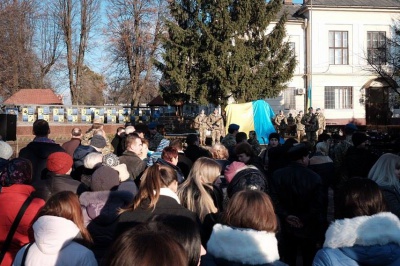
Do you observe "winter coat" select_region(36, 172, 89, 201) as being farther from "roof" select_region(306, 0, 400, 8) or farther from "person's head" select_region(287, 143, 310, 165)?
"roof" select_region(306, 0, 400, 8)

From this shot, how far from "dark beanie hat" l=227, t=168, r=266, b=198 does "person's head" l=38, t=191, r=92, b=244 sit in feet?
6.99

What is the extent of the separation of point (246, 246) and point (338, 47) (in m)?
36.5

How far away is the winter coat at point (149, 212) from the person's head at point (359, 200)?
1217 millimetres

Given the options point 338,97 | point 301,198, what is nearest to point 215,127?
point 338,97

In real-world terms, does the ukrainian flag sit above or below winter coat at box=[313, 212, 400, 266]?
above

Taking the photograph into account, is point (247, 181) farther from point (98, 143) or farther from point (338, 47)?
point (338, 47)

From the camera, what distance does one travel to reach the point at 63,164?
5.24 metres

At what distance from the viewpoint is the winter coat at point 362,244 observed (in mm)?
3109

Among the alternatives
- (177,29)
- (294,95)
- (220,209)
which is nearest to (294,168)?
(220,209)

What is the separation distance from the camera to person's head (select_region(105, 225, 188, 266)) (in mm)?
1744

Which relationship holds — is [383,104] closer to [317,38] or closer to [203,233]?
[317,38]

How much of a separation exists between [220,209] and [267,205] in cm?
214

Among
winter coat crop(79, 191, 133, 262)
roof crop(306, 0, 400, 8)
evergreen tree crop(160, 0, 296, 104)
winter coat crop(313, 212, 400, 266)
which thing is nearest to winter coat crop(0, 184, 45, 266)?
winter coat crop(79, 191, 133, 262)

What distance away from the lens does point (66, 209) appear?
11.5ft
